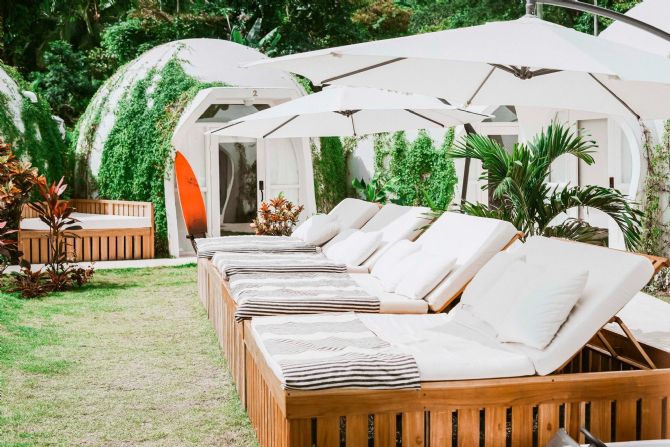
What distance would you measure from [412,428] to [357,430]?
25 cm

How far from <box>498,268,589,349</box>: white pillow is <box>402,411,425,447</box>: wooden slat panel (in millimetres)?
771

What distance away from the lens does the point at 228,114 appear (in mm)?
15273

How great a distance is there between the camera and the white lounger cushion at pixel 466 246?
596 cm

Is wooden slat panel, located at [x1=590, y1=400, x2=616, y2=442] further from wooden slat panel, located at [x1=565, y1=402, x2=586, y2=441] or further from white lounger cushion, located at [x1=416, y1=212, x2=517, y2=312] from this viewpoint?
white lounger cushion, located at [x1=416, y1=212, x2=517, y2=312]

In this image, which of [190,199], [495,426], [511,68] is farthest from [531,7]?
[190,199]

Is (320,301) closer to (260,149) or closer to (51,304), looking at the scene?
(51,304)

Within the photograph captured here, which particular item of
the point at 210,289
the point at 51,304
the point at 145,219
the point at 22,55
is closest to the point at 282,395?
the point at 210,289

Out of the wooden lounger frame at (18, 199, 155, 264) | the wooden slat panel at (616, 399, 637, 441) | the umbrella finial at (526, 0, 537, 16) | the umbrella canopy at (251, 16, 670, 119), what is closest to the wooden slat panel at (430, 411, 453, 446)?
the wooden slat panel at (616, 399, 637, 441)

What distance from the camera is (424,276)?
6066mm

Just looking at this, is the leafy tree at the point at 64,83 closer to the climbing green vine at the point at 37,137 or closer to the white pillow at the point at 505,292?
the climbing green vine at the point at 37,137

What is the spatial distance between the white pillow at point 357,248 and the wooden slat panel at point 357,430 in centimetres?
409

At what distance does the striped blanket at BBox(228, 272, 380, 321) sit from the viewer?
5371 mm

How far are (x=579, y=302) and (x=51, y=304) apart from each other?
6805mm

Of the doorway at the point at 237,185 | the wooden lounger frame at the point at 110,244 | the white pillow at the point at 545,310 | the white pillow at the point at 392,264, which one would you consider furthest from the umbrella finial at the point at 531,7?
the doorway at the point at 237,185
